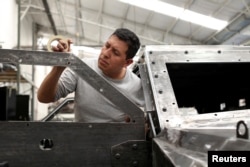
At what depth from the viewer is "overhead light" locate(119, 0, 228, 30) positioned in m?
7.17

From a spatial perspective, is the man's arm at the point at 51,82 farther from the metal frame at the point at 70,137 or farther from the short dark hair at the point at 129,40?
the short dark hair at the point at 129,40

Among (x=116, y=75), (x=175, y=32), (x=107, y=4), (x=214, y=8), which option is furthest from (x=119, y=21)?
(x=116, y=75)

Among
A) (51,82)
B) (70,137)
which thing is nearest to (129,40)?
(51,82)

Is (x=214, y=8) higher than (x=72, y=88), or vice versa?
(x=214, y=8)

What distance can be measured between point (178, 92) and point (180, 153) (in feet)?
6.56

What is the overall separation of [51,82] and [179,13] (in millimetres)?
6178

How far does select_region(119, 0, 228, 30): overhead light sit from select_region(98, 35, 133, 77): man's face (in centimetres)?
528

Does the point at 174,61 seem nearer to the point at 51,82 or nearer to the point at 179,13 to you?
the point at 51,82

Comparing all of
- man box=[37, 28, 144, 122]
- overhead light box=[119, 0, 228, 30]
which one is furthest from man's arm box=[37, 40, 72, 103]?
overhead light box=[119, 0, 228, 30]

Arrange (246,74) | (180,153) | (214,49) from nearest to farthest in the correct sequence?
(180,153) → (214,49) → (246,74)

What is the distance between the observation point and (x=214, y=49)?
182cm

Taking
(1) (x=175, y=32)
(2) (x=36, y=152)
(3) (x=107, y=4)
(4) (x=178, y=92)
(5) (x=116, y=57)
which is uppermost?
(3) (x=107, y=4)

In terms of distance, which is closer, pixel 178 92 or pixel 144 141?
pixel 144 141

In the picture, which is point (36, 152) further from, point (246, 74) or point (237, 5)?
point (237, 5)
